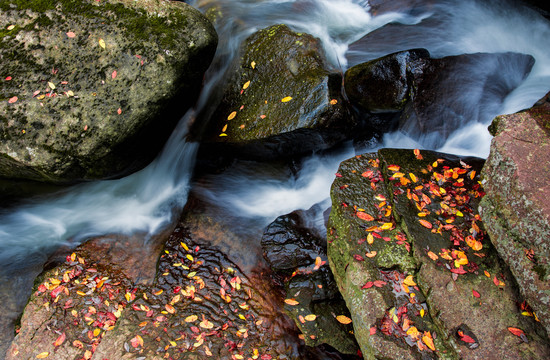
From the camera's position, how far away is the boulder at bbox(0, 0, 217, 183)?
4.69m

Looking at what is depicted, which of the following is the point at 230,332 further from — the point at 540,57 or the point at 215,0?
the point at 540,57

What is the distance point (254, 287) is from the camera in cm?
483

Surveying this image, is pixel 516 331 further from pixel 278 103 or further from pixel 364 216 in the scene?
pixel 278 103

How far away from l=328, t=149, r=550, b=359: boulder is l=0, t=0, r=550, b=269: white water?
121 centimetres

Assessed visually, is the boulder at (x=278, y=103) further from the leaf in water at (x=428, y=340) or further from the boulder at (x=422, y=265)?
the leaf in water at (x=428, y=340)

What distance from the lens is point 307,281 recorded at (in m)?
4.59

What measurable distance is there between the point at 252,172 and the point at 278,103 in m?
1.40

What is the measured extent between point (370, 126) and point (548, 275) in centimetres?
319

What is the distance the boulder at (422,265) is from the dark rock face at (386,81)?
98 cm

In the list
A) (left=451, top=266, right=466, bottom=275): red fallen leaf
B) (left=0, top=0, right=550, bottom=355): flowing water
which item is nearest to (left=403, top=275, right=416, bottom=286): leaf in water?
(left=451, top=266, right=466, bottom=275): red fallen leaf

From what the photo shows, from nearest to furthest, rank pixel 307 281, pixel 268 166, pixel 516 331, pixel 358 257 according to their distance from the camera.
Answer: pixel 516 331 < pixel 358 257 < pixel 307 281 < pixel 268 166

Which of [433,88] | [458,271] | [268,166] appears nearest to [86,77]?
[268,166]

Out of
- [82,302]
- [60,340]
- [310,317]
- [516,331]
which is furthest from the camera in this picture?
[82,302]

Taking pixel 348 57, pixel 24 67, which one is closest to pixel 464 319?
pixel 348 57
